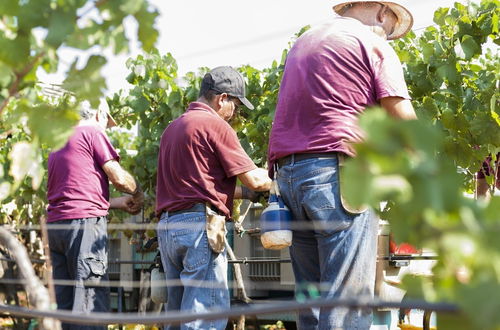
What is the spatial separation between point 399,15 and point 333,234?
1.04 metres

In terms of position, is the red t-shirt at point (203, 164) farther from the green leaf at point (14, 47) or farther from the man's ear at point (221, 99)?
the green leaf at point (14, 47)

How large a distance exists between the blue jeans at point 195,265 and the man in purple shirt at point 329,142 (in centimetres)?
56

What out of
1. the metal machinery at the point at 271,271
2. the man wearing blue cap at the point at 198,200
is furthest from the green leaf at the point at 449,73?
the man wearing blue cap at the point at 198,200

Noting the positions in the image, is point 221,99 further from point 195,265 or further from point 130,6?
point 130,6

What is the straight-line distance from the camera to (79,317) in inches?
54.8

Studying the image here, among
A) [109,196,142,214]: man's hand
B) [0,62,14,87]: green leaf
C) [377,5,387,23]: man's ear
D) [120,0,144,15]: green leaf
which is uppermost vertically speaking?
[377,5,387,23]: man's ear

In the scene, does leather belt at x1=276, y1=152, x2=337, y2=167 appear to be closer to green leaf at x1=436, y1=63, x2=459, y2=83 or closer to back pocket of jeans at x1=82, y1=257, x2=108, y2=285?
back pocket of jeans at x1=82, y1=257, x2=108, y2=285

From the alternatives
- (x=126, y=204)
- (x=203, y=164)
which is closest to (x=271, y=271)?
(x=126, y=204)

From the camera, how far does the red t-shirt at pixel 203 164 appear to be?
3512 millimetres

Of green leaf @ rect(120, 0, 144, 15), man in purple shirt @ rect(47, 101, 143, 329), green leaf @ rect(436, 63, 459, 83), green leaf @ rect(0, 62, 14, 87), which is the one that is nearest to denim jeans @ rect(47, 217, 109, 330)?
man in purple shirt @ rect(47, 101, 143, 329)

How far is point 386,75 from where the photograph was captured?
275cm

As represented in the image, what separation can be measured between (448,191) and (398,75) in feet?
6.51

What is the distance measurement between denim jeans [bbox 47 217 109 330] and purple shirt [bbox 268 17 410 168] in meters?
1.68

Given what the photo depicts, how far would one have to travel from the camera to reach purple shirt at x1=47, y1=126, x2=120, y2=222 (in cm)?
428
